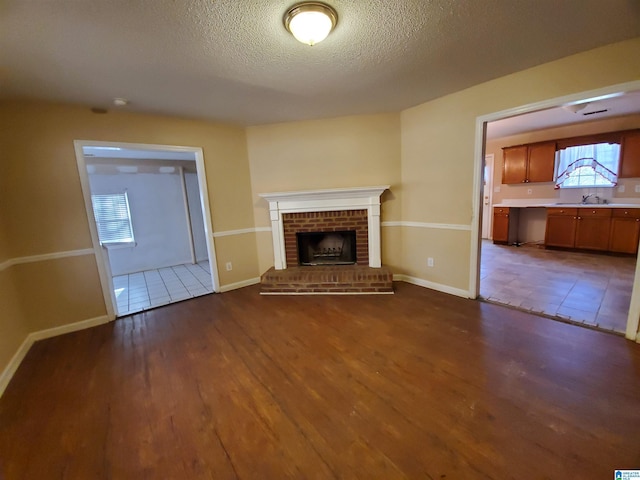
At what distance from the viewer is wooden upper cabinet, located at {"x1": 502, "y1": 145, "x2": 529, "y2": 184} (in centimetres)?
574

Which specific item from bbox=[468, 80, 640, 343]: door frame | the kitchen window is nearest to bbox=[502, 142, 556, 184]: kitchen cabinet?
the kitchen window

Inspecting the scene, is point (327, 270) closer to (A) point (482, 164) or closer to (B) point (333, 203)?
(B) point (333, 203)

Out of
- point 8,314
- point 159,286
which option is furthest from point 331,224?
point 8,314

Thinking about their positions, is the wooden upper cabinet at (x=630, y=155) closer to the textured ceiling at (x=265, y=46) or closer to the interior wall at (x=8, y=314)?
the textured ceiling at (x=265, y=46)

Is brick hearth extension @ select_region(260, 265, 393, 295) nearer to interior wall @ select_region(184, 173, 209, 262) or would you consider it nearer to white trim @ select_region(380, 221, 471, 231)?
white trim @ select_region(380, 221, 471, 231)

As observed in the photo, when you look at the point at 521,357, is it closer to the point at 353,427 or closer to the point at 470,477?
the point at 470,477

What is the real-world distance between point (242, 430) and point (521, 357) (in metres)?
2.05

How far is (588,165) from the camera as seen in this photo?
A: 5.07 metres

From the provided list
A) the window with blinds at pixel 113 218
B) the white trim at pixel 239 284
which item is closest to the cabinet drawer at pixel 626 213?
the white trim at pixel 239 284

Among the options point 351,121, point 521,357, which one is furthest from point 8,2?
point 521,357

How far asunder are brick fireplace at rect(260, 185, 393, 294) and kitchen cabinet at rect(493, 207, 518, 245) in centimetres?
384

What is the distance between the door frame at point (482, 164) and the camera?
2.12 m

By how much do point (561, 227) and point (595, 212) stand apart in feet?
1.74

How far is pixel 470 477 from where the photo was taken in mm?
1220
